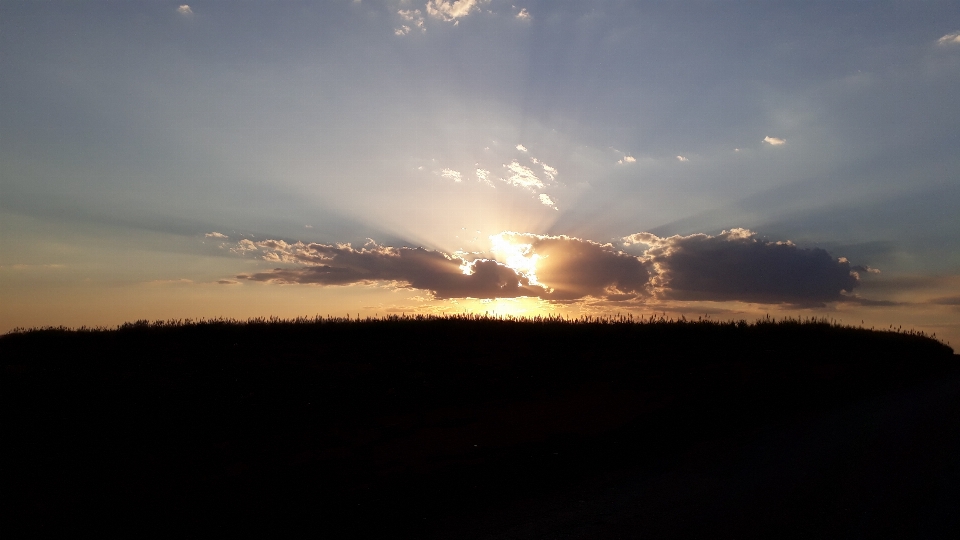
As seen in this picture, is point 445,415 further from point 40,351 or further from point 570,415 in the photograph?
point 40,351

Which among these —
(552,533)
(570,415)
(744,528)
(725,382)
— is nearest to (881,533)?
(744,528)

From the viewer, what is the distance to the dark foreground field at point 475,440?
6555mm

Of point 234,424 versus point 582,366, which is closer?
point 234,424

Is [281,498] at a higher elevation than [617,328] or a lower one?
lower

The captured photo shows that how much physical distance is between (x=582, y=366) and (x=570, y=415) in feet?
22.3

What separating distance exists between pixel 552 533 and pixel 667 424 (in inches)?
250

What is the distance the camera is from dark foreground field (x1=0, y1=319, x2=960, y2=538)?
6.55m

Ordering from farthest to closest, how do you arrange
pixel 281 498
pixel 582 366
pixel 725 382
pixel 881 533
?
1. pixel 582 366
2. pixel 725 382
3. pixel 281 498
4. pixel 881 533

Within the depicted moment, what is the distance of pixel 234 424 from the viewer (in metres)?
12.2

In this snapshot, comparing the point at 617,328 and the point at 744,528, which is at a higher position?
the point at 617,328

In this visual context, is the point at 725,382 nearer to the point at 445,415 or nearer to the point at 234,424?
the point at 445,415

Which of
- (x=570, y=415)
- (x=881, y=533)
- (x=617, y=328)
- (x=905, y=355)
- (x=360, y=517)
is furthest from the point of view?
(x=617, y=328)

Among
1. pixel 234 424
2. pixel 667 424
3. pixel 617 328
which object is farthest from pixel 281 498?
pixel 617 328

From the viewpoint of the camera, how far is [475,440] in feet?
34.3
